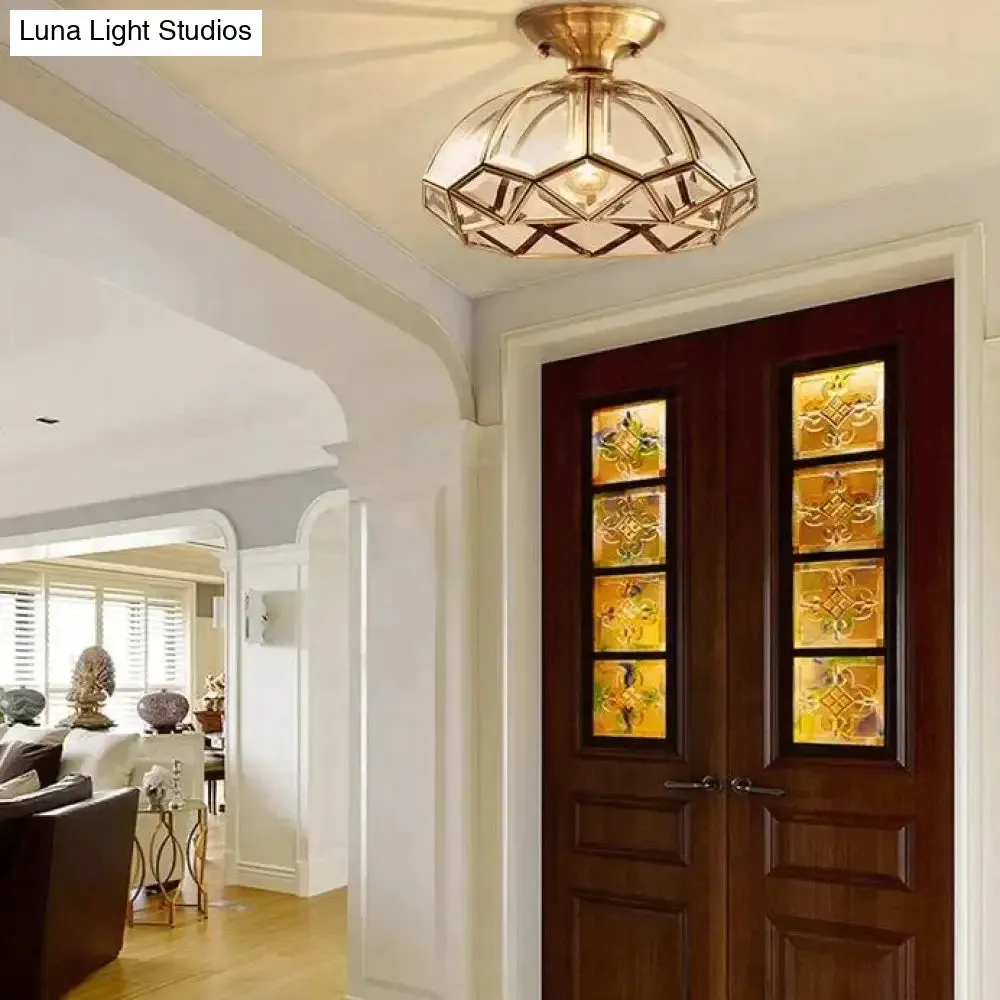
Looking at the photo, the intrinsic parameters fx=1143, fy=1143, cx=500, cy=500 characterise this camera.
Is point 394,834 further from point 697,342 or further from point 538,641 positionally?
point 697,342

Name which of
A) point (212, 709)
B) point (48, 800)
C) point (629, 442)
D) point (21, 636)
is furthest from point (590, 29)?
point (212, 709)

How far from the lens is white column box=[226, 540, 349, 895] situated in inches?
246

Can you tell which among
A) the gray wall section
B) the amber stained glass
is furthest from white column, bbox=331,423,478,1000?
the gray wall section

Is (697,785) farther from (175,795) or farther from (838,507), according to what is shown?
(175,795)

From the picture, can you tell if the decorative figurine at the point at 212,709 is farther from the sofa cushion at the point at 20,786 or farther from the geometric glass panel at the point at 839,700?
the geometric glass panel at the point at 839,700

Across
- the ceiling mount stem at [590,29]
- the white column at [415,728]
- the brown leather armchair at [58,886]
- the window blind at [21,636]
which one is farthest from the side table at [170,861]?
the window blind at [21,636]

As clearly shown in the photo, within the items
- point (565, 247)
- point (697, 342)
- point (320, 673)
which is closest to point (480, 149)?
point (565, 247)

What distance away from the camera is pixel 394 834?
3.74 m

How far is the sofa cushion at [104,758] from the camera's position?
5926 millimetres

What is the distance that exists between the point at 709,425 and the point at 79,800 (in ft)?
9.73

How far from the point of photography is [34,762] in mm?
5891

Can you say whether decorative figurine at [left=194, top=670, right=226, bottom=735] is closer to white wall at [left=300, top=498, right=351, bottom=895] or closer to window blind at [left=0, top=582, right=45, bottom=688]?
window blind at [left=0, top=582, right=45, bottom=688]

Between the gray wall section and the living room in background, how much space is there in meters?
4.06

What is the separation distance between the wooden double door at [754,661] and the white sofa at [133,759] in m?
3.14
